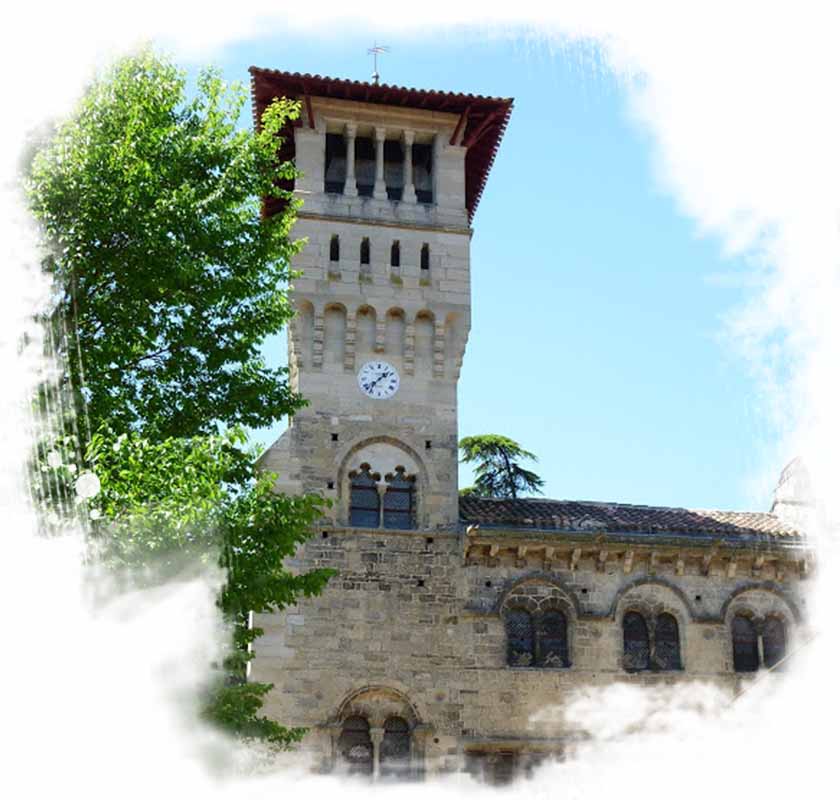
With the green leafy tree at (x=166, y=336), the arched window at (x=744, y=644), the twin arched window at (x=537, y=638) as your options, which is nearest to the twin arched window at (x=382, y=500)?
the twin arched window at (x=537, y=638)

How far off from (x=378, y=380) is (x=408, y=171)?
5.35 meters

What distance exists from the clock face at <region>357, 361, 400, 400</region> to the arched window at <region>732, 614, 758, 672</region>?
29.3 feet

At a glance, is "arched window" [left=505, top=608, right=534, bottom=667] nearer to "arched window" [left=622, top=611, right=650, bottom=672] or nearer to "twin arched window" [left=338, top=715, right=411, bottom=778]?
"arched window" [left=622, top=611, right=650, bottom=672]

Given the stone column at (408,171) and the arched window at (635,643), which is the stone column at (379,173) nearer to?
the stone column at (408,171)

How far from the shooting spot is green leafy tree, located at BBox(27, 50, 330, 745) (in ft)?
38.0

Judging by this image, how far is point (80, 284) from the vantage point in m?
12.8

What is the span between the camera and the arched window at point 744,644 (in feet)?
79.4

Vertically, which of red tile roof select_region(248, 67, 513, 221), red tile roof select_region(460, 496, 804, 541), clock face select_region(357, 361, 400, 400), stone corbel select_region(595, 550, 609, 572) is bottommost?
stone corbel select_region(595, 550, 609, 572)

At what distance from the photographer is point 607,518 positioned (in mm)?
25094

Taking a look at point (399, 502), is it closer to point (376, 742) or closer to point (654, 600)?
point (376, 742)

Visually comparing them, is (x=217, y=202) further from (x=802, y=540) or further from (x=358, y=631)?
(x=802, y=540)

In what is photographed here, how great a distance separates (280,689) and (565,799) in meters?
5.76

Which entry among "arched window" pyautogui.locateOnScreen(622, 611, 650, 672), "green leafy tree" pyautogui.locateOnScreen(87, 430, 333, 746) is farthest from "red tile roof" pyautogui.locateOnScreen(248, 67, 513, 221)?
"green leafy tree" pyautogui.locateOnScreen(87, 430, 333, 746)

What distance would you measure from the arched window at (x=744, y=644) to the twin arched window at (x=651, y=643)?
1342mm
